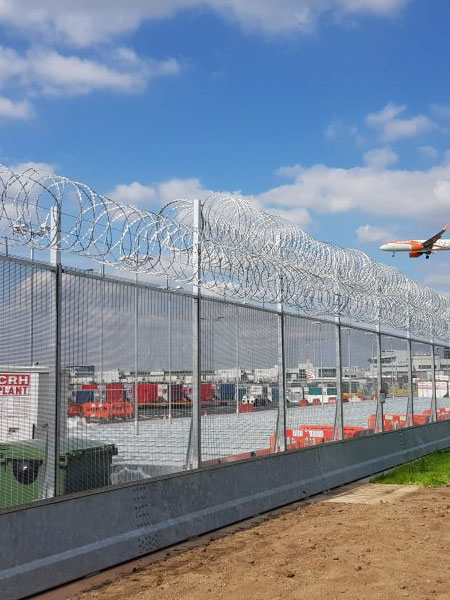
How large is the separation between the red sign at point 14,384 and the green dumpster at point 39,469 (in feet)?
1.67

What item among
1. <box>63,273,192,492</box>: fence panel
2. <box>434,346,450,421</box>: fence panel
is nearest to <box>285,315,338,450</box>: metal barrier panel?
<box>63,273,192,492</box>: fence panel

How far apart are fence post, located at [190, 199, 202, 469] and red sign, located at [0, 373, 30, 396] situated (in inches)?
118

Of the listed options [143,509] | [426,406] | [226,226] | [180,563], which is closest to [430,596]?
[180,563]

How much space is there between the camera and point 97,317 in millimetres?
8297

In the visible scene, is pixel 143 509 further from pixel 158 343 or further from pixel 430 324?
pixel 430 324

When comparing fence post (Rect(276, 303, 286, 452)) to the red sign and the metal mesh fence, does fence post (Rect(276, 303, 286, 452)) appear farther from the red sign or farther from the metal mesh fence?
the red sign

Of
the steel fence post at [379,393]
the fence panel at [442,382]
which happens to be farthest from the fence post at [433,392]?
the steel fence post at [379,393]

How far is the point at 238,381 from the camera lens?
11.3 metres

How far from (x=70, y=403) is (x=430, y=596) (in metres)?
3.95

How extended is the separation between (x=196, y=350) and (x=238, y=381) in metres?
1.31

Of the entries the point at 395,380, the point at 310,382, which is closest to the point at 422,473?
the point at 310,382

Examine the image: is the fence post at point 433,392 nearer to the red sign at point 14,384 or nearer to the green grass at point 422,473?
the green grass at point 422,473

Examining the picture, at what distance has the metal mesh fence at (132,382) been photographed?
752cm

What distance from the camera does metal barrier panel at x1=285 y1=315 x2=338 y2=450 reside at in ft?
43.3
